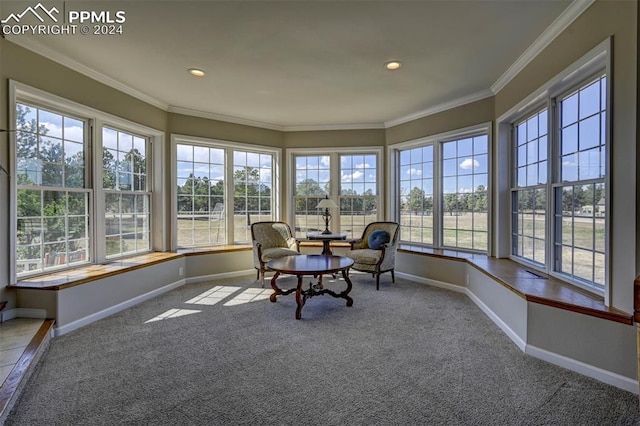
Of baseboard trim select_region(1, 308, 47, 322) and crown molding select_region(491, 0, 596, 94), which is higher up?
crown molding select_region(491, 0, 596, 94)

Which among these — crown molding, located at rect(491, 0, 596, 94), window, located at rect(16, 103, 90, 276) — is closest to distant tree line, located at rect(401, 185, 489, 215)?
crown molding, located at rect(491, 0, 596, 94)

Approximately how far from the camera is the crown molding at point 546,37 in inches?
93.4

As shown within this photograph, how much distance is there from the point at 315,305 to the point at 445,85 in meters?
3.12

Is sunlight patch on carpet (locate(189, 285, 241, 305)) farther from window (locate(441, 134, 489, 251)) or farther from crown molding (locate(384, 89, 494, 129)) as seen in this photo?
crown molding (locate(384, 89, 494, 129))

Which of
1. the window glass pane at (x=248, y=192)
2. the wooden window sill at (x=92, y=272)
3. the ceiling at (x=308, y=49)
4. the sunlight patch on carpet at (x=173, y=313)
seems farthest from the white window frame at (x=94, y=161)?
the window glass pane at (x=248, y=192)

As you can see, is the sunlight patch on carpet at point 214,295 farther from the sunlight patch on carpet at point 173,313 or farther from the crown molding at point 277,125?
the crown molding at point 277,125

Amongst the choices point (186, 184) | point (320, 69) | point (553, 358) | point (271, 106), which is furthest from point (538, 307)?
point (186, 184)

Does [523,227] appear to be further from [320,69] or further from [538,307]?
[320,69]

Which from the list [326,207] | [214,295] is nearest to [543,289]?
[326,207]

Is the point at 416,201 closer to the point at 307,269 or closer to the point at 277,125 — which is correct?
the point at 307,269

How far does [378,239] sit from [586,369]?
295 centimetres

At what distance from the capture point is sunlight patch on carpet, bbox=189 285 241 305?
3.96 metres

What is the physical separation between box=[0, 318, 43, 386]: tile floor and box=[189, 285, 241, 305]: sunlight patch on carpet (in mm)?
1496

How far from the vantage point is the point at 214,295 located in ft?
13.8
